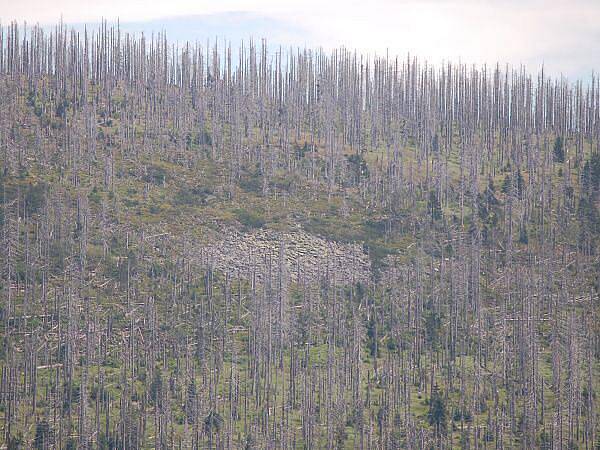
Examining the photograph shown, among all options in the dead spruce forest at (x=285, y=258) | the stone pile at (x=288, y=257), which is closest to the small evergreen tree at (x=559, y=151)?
the dead spruce forest at (x=285, y=258)

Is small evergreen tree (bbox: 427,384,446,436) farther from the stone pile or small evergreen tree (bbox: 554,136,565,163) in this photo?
small evergreen tree (bbox: 554,136,565,163)

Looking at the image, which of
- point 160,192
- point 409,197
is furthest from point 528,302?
point 160,192

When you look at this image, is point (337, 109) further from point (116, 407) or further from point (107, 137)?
point (116, 407)

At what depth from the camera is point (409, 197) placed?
4820 inches

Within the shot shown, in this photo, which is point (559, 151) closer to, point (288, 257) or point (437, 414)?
point (288, 257)

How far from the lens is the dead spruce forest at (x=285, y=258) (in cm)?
8056

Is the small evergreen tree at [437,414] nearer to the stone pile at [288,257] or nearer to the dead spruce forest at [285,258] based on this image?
the dead spruce forest at [285,258]

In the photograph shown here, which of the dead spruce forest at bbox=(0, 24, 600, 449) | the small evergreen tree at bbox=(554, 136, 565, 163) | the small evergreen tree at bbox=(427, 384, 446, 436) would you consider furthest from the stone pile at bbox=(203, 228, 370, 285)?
the small evergreen tree at bbox=(554, 136, 565, 163)

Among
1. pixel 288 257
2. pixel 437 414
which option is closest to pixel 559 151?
pixel 288 257

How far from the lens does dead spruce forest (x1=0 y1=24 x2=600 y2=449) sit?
264 ft

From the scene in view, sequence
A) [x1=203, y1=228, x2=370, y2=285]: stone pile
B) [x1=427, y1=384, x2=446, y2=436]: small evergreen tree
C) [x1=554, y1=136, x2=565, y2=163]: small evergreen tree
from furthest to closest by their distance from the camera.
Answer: [x1=554, y1=136, x2=565, y2=163]: small evergreen tree < [x1=203, y1=228, x2=370, y2=285]: stone pile < [x1=427, y1=384, x2=446, y2=436]: small evergreen tree

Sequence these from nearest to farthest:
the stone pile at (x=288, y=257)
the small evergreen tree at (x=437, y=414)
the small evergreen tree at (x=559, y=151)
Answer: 1. the small evergreen tree at (x=437, y=414)
2. the stone pile at (x=288, y=257)
3. the small evergreen tree at (x=559, y=151)

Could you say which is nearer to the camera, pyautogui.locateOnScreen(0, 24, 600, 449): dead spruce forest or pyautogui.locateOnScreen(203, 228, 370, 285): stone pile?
pyautogui.locateOnScreen(0, 24, 600, 449): dead spruce forest

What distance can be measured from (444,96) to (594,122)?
24.1 m
